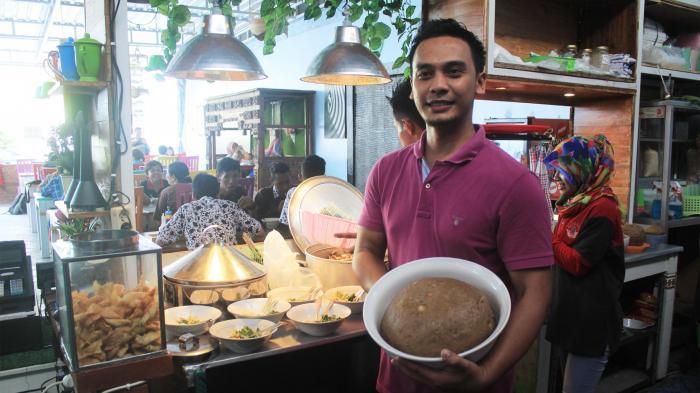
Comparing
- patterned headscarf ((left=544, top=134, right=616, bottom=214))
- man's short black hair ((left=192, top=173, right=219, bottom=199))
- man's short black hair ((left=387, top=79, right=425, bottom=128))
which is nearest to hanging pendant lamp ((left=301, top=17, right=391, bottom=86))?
man's short black hair ((left=387, top=79, right=425, bottom=128))

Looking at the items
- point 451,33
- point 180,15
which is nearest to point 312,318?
point 451,33

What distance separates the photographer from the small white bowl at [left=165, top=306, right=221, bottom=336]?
5.80ft

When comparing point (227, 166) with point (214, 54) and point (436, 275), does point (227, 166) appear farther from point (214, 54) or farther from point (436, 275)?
point (436, 275)

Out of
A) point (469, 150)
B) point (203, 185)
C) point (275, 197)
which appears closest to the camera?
point (469, 150)

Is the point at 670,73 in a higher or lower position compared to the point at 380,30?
lower

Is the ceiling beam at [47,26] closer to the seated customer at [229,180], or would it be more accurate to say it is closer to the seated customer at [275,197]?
the seated customer at [229,180]

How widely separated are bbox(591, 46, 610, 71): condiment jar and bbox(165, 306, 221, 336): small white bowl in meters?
3.15

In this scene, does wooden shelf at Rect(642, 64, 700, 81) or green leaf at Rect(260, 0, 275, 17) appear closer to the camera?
green leaf at Rect(260, 0, 275, 17)

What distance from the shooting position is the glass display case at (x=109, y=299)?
60.1 inches

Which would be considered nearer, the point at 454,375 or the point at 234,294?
the point at 454,375

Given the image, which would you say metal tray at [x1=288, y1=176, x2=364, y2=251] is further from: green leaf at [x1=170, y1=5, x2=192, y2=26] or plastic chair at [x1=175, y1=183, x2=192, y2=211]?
plastic chair at [x1=175, y1=183, x2=192, y2=211]

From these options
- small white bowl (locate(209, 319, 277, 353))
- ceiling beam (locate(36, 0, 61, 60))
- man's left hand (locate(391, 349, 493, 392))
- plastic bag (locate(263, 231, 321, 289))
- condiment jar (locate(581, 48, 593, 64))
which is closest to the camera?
man's left hand (locate(391, 349, 493, 392))

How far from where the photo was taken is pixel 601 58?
3635mm

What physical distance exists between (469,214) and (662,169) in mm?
3468
